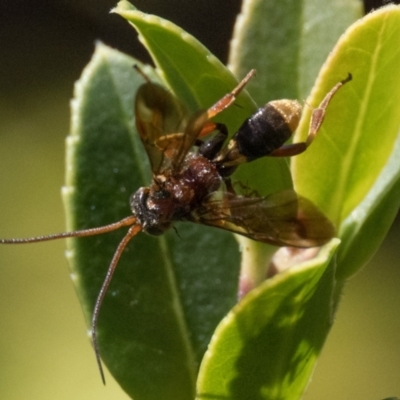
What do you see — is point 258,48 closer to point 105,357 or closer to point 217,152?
point 217,152

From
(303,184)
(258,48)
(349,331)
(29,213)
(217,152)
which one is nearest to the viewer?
(303,184)

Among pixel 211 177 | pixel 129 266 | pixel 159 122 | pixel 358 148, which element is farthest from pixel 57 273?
pixel 358 148

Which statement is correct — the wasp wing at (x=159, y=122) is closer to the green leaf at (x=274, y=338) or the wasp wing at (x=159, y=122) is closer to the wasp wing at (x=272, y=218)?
the wasp wing at (x=272, y=218)

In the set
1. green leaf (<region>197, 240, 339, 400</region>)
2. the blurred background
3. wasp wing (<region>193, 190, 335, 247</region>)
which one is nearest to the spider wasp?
wasp wing (<region>193, 190, 335, 247</region>)

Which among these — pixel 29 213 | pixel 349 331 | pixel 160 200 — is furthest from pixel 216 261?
pixel 29 213

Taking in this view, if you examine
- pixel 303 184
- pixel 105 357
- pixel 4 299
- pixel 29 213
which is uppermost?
pixel 303 184

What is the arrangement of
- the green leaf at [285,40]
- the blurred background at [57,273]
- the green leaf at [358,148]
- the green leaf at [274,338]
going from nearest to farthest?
1. the green leaf at [274,338]
2. the green leaf at [358,148]
3. the green leaf at [285,40]
4. the blurred background at [57,273]

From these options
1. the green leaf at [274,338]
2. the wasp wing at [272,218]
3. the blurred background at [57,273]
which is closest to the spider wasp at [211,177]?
the wasp wing at [272,218]
